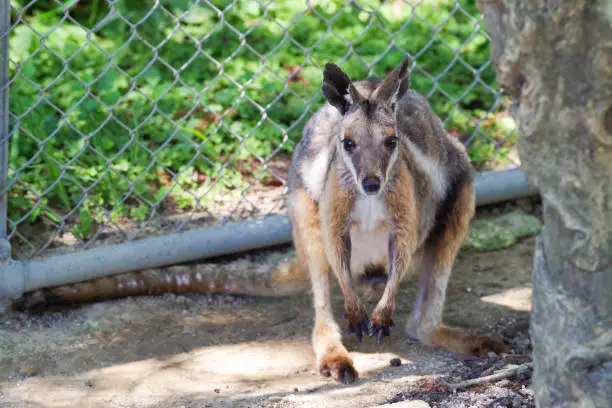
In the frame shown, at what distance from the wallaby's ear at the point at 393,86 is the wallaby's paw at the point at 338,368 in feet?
2.76

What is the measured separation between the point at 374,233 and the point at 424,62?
6.04ft

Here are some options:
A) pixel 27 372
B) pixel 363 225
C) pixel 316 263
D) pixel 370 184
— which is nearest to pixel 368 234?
pixel 363 225

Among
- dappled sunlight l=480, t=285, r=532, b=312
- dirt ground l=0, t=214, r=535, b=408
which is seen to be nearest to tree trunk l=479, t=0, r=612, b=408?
dirt ground l=0, t=214, r=535, b=408

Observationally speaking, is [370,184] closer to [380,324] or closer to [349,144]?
[349,144]

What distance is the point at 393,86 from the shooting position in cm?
305

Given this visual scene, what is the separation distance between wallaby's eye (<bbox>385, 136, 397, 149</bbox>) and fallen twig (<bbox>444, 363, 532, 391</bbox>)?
0.76 meters

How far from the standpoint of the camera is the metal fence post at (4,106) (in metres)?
3.22

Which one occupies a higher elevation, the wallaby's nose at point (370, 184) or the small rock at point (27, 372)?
the wallaby's nose at point (370, 184)

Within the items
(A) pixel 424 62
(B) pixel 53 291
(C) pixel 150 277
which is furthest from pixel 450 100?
(B) pixel 53 291

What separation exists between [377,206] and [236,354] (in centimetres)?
70

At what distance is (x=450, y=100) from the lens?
4562 millimetres

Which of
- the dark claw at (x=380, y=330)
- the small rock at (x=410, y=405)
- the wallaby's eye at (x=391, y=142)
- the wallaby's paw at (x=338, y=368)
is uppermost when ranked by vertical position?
the wallaby's eye at (x=391, y=142)

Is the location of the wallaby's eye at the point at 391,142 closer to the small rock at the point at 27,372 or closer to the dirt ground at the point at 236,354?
the dirt ground at the point at 236,354

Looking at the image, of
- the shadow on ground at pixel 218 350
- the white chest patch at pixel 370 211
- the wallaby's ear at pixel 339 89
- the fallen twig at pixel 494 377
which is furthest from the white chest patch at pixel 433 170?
the fallen twig at pixel 494 377
